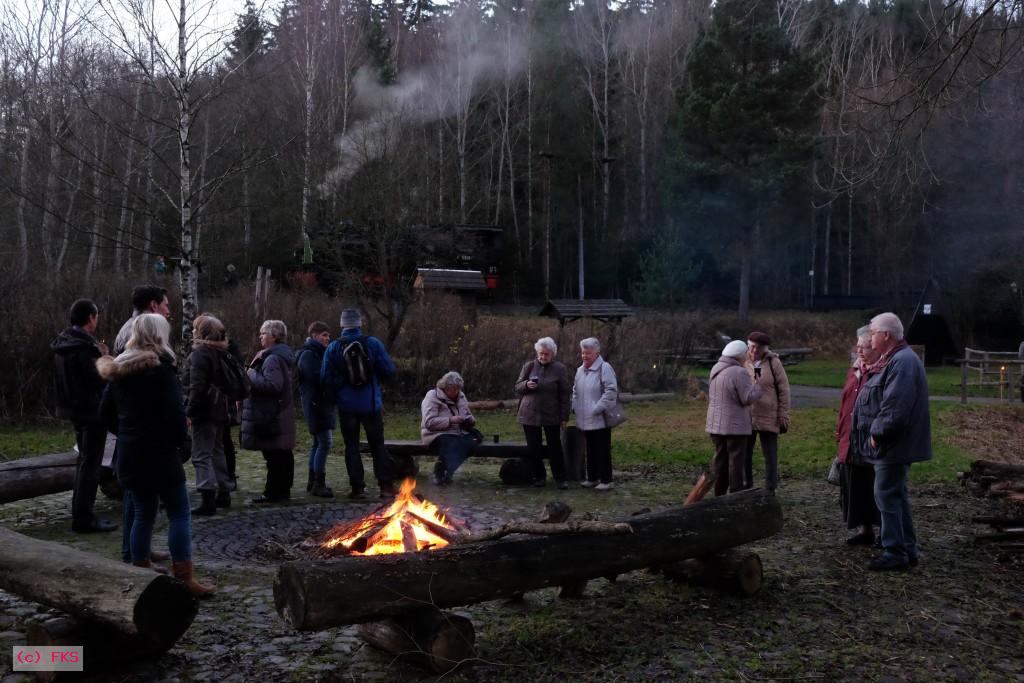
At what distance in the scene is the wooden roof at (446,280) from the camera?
22127 millimetres

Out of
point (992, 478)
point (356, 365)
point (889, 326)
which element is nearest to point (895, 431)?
point (889, 326)

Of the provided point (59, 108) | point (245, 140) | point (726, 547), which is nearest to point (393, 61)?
point (59, 108)

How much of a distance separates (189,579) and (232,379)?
246cm

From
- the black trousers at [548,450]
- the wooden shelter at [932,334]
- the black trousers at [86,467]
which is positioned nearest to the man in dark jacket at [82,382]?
the black trousers at [86,467]

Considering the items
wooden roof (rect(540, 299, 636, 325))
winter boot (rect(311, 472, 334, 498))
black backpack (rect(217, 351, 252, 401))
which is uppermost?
wooden roof (rect(540, 299, 636, 325))

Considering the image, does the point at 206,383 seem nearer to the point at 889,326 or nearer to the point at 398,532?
the point at 398,532

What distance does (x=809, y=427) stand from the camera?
1545 cm

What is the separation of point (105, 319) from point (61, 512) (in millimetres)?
9470

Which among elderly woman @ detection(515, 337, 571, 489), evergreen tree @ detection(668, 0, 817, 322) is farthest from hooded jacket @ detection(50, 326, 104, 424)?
evergreen tree @ detection(668, 0, 817, 322)

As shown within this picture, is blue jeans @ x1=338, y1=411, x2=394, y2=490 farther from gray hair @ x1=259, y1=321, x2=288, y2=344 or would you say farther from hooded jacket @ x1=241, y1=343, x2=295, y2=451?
gray hair @ x1=259, y1=321, x2=288, y2=344

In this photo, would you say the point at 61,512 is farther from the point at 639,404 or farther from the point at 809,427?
the point at 639,404

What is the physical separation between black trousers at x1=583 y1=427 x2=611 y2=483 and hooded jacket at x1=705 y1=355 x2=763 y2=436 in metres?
1.60

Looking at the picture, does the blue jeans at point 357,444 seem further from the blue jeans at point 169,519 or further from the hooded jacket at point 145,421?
the hooded jacket at point 145,421

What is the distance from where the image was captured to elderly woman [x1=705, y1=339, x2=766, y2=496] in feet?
27.8
